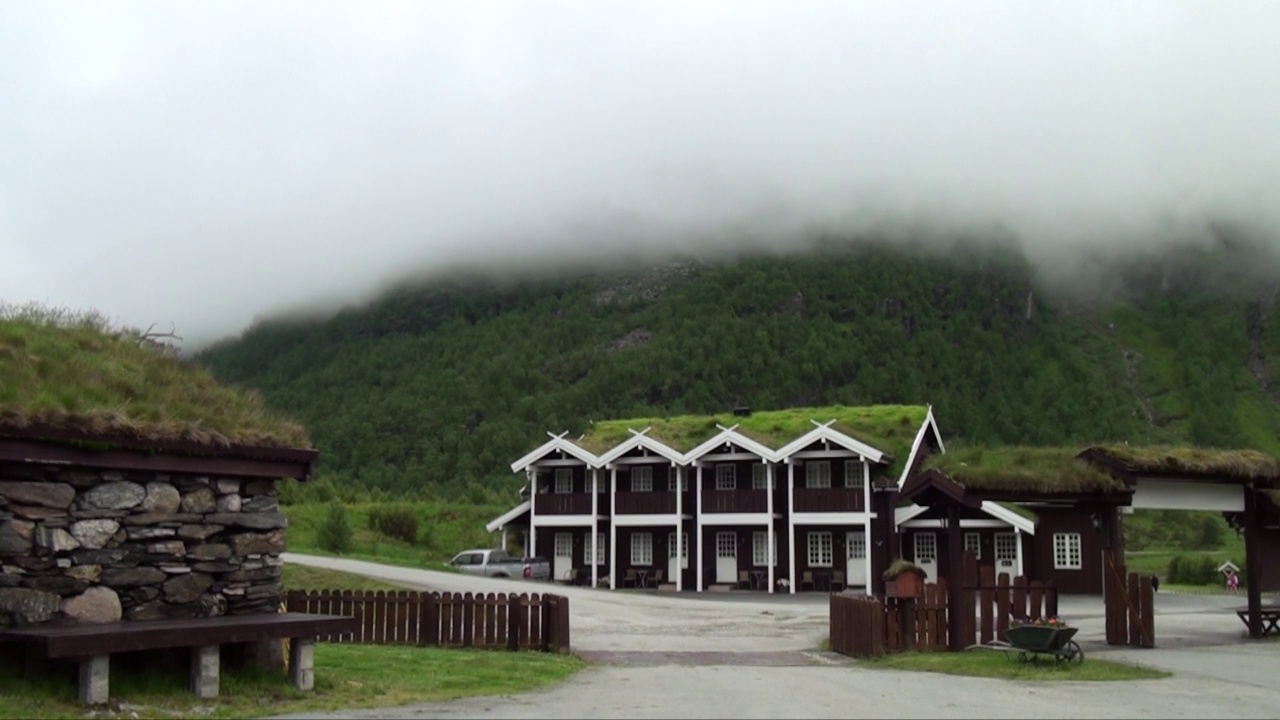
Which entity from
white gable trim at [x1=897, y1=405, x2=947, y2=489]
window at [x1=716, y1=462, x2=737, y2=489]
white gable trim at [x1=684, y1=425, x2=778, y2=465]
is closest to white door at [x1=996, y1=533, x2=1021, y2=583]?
white gable trim at [x1=897, y1=405, x2=947, y2=489]

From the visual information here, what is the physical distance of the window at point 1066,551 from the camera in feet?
152

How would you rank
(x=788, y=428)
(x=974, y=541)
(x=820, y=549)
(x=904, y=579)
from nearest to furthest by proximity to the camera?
1. (x=904, y=579)
2. (x=974, y=541)
3. (x=820, y=549)
4. (x=788, y=428)

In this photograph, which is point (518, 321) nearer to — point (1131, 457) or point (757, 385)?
point (757, 385)

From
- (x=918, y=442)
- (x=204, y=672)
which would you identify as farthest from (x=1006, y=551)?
(x=204, y=672)

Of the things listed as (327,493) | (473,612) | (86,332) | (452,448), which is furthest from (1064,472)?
(452,448)

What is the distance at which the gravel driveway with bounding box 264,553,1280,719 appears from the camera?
474 inches

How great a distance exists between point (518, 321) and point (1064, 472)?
111741mm

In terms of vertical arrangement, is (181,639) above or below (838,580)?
above

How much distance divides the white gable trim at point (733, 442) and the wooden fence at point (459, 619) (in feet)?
90.2

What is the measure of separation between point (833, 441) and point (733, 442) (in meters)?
4.07

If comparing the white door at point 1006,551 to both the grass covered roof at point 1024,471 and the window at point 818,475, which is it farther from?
the grass covered roof at point 1024,471

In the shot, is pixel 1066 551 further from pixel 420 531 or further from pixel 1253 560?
pixel 420 531

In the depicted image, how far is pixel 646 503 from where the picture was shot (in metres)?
49.7

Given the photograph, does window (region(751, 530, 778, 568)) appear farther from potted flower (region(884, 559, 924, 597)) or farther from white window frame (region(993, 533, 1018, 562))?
potted flower (region(884, 559, 924, 597))
